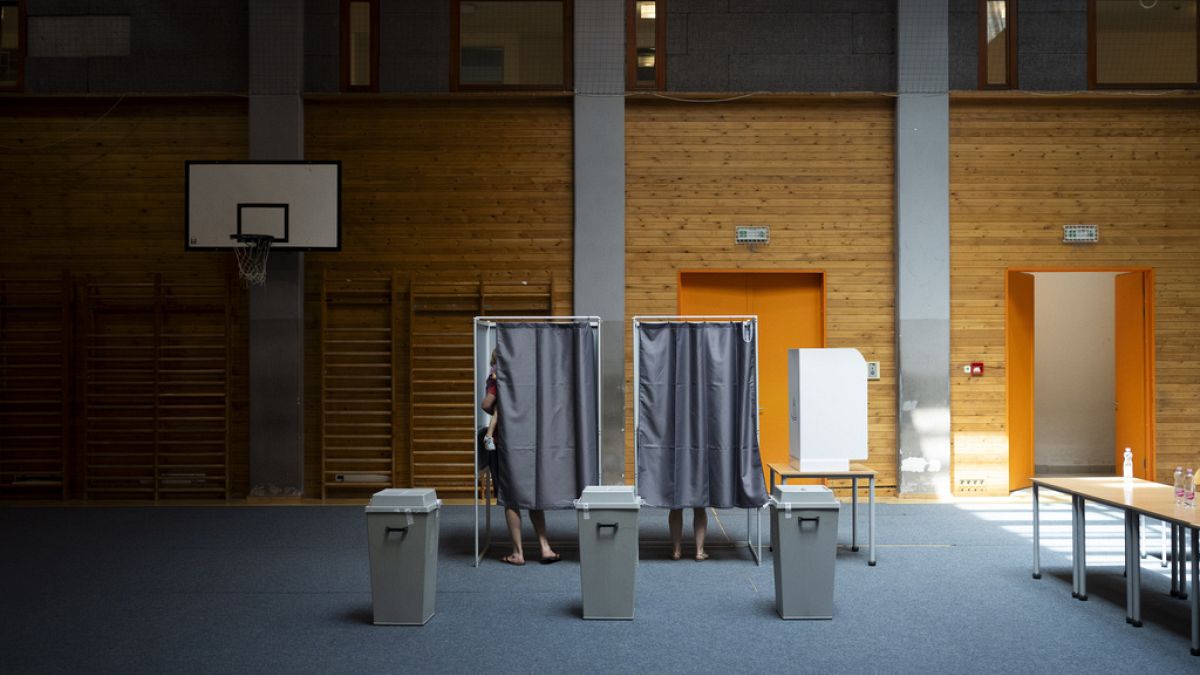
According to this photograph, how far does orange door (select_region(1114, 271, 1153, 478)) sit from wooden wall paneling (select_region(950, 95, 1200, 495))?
122mm

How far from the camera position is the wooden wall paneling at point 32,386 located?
9266mm

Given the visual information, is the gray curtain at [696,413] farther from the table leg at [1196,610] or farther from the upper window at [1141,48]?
the upper window at [1141,48]

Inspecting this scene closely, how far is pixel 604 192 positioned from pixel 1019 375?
505 centimetres

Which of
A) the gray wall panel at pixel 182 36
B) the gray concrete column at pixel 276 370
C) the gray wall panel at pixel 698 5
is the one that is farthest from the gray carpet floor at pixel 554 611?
the gray wall panel at pixel 698 5

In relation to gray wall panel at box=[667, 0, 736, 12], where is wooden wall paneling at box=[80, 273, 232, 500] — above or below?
below

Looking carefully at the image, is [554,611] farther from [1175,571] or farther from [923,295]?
[923,295]

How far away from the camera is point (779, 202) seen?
31.1 feet

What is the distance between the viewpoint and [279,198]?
8.84 metres

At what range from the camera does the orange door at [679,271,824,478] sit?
9547 millimetres

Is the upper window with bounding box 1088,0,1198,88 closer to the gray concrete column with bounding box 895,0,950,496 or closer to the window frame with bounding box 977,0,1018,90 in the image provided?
the window frame with bounding box 977,0,1018,90

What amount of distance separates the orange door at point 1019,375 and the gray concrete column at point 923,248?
77 cm

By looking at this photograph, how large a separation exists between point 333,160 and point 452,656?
20.4 ft

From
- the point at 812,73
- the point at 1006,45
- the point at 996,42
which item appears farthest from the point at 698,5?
the point at 1006,45

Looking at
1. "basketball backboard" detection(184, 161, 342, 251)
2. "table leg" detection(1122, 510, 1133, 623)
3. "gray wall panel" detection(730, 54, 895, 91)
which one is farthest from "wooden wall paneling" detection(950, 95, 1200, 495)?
"basketball backboard" detection(184, 161, 342, 251)
